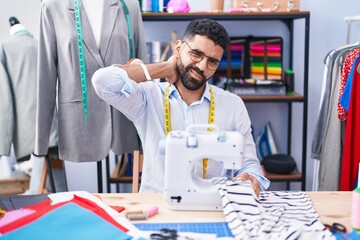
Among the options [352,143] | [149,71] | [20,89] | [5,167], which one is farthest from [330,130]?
[5,167]

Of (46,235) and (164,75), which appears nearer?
(46,235)

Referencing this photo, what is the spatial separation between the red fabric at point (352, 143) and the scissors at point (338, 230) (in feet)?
4.20

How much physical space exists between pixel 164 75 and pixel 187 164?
52cm

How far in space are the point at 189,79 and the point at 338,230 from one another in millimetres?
852

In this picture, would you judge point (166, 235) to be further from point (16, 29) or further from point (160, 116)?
point (16, 29)

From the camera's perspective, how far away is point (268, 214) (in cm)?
140

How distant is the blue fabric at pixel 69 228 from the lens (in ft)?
4.09

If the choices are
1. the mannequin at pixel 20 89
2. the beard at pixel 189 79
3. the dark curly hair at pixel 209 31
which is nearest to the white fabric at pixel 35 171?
the mannequin at pixel 20 89

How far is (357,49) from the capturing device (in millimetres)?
2549

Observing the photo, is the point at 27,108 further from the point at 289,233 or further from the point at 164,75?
the point at 289,233

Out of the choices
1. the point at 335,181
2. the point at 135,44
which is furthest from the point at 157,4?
the point at 335,181

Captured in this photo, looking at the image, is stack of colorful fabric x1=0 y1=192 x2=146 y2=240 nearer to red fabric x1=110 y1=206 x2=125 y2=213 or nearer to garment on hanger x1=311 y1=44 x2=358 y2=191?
red fabric x1=110 y1=206 x2=125 y2=213

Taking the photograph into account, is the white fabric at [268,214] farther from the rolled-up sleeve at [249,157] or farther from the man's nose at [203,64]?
the man's nose at [203,64]

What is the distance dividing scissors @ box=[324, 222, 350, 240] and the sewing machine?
34 centimetres
